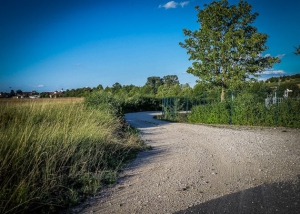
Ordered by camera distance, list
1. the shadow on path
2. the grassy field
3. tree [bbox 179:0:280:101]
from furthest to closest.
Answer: tree [bbox 179:0:280:101] < the grassy field < the shadow on path

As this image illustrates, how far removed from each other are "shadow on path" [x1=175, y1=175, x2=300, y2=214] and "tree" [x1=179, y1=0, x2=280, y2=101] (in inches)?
620

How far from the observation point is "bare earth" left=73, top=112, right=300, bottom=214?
11.7 feet

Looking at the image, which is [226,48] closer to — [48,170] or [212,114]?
[212,114]

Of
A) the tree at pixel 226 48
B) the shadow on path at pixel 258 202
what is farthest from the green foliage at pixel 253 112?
the shadow on path at pixel 258 202

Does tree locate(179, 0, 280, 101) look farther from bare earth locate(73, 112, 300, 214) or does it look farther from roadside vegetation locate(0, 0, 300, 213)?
bare earth locate(73, 112, 300, 214)

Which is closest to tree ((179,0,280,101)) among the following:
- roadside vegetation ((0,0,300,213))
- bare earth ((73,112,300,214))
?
roadside vegetation ((0,0,300,213))

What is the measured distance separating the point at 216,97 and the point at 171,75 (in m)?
81.4

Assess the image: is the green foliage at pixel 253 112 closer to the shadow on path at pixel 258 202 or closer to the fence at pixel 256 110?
the fence at pixel 256 110

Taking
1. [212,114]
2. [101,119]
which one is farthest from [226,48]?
[101,119]

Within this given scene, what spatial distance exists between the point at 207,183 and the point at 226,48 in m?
17.4

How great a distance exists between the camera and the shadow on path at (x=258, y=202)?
336 cm

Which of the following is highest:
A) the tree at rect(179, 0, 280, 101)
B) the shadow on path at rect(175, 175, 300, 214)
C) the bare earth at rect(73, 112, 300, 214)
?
the tree at rect(179, 0, 280, 101)

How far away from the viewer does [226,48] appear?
19.5 meters

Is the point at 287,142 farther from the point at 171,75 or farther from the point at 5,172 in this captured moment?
the point at 171,75
